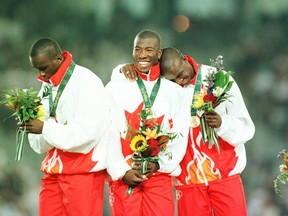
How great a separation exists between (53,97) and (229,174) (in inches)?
55.5

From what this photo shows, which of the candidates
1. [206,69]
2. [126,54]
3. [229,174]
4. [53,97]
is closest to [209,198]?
[229,174]

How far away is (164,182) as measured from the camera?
17.8 ft

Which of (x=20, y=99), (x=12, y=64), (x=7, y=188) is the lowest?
(x=7, y=188)

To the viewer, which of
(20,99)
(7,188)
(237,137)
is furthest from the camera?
(7,188)

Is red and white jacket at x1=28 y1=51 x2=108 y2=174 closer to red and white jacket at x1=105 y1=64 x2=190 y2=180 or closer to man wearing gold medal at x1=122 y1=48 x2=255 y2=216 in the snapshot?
red and white jacket at x1=105 y1=64 x2=190 y2=180

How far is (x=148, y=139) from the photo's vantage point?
5188mm

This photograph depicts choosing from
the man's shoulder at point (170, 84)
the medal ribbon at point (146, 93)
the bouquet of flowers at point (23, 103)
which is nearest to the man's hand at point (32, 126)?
the bouquet of flowers at point (23, 103)

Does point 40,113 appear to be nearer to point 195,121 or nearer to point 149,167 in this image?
point 149,167

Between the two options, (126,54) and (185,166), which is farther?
(126,54)

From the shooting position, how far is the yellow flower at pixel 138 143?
5.17 meters

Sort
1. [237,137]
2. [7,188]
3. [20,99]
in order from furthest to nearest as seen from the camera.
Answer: [7,188], [237,137], [20,99]

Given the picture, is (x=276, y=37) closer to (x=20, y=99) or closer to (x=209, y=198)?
(x=209, y=198)

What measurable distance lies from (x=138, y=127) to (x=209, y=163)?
0.68 meters

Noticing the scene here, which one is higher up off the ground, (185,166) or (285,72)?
(285,72)
